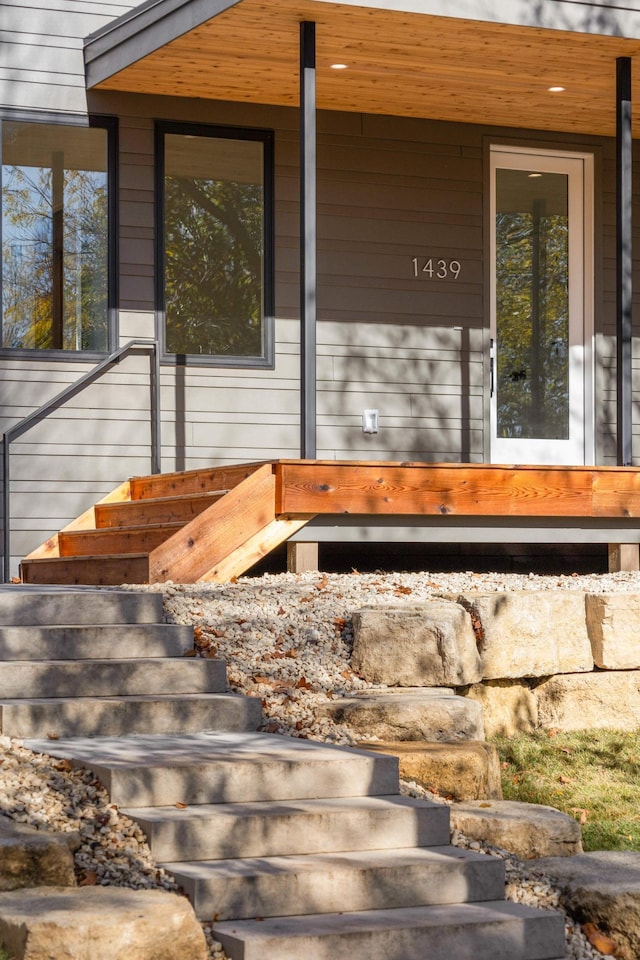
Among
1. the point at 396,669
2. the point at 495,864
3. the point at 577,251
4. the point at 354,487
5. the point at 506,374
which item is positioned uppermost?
the point at 577,251

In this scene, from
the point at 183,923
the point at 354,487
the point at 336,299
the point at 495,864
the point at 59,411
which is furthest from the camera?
the point at 336,299

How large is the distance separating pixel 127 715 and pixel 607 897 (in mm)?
1701

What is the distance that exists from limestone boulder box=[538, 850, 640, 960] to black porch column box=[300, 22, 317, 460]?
11.5 feet

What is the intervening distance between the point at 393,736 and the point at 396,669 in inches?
21.3

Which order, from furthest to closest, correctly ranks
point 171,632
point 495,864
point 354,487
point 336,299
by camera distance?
point 336,299
point 354,487
point 171,632
point 495,864

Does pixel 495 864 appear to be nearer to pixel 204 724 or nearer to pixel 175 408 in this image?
pixel 204 724

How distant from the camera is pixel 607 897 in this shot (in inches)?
152

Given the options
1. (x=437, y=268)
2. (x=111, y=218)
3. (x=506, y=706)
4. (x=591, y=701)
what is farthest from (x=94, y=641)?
(x=437, y=268)

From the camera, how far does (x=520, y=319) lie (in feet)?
31.2

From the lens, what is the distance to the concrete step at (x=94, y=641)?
4.99 m

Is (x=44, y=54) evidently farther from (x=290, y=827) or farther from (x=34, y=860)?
(x=34, y=860)

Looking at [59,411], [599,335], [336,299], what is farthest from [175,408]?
[599,335]

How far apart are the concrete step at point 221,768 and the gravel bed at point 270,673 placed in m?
0.09

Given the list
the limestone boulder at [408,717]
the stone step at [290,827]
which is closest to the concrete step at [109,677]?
the limestone boulder at [408,717]
